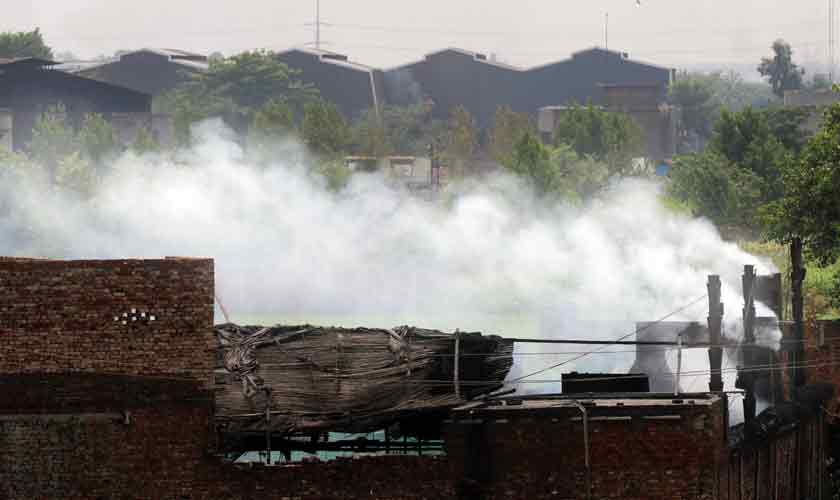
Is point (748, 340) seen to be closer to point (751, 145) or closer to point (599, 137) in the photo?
point (751, 145)

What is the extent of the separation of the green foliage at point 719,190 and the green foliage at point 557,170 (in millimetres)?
5793

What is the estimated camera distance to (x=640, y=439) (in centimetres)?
2350

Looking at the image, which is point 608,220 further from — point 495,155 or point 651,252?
point 495,155

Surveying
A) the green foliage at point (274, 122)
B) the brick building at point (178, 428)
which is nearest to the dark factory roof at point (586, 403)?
the brick building at point (178, 428)

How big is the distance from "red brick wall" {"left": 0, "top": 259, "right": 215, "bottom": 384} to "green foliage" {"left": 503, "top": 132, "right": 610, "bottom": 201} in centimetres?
6680

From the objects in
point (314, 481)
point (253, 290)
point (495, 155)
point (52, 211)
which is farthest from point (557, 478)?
point (495, 155)

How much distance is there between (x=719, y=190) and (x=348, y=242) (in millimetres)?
27152

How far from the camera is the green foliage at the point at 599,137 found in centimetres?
11907

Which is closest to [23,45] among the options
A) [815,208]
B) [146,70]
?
[146,70]

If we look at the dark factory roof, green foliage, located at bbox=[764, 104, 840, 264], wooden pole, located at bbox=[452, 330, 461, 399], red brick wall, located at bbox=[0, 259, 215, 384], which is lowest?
the dark factory roof

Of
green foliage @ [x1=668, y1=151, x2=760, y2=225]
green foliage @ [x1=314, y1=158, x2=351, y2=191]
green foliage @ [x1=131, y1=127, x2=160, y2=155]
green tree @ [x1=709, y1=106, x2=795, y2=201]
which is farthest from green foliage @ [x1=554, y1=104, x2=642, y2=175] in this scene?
green foliage @ [x1=131, y1=127, x2=160, y2=155]

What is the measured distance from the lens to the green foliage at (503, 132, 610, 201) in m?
93.6

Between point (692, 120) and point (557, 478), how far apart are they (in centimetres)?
15687

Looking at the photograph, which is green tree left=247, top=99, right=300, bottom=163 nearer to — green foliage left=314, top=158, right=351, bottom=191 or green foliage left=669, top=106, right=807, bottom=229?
green foliage left=314, top=158, right=351, bottom=191
